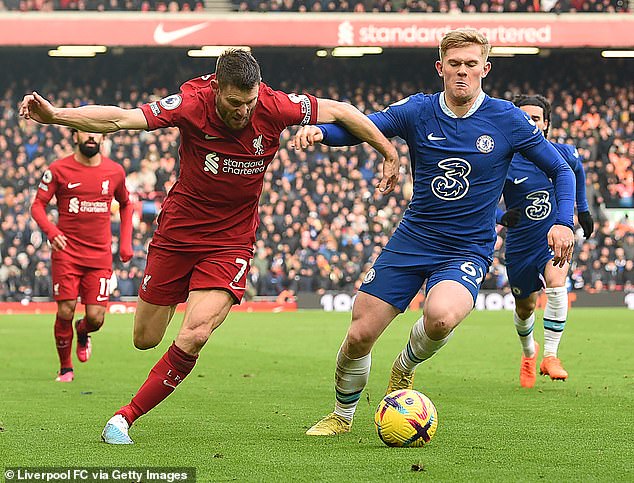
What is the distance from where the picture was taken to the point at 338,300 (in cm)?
2748

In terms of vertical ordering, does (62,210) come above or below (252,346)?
above

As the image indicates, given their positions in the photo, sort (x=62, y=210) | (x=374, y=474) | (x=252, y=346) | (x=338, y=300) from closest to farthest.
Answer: (x=374, y=474), (x=62, y=210), (x=252, y=346), (x=338, y=300)

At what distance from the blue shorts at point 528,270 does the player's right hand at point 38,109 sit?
18.0 ft

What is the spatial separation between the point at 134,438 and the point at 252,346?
9.17 m


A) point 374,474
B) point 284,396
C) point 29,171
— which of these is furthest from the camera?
point 29,171

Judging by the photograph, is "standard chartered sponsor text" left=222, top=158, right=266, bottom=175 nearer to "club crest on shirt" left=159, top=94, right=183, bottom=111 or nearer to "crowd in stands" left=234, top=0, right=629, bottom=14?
"club crest on shirt" left=159, top=94, right=183, bottom=111

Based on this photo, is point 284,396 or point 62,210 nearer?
point 284,396

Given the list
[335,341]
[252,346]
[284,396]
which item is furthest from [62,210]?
[335,341]

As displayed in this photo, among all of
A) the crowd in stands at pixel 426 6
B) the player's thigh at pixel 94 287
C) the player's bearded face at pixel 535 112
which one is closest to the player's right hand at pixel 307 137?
the player's bearded face at pixel 535 112

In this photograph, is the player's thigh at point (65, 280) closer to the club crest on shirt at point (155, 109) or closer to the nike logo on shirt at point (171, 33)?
the club crest on shirt at point (155, 109)

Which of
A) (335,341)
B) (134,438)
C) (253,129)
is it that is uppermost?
(253,129)

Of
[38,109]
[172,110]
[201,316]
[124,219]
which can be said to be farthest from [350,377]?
[124,219]

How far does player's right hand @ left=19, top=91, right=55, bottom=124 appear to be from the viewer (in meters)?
6.44

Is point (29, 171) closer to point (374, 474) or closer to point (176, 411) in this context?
point (176, 411)
